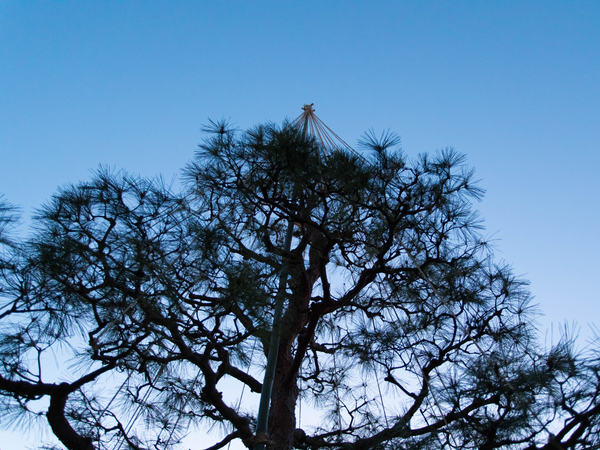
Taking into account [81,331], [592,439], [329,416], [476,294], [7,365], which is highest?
[476,294]

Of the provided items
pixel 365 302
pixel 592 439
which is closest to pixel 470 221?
pixel 365 302

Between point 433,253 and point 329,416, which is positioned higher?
point 433,253

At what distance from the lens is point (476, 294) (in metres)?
2.07

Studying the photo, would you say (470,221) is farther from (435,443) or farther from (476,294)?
(435,443)

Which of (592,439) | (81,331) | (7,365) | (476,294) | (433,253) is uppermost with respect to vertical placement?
(433,253)

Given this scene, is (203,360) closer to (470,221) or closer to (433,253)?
(433,253)

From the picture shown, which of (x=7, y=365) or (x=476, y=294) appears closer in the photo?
(x=7, y=365)

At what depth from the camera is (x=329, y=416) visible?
8.71 ft

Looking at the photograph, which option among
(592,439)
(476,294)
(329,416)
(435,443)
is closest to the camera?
(592,439)

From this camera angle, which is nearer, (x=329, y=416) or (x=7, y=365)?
(x=7, y=365)

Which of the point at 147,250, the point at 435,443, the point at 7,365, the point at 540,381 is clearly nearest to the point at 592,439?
the point at 540,381

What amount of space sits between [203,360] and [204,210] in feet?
2.49

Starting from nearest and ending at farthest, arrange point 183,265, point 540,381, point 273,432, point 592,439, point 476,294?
point 592,439 < point 540,381 < point 183,265 < point 273,432 < point 476,294

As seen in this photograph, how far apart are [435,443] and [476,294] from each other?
33.8 inches
